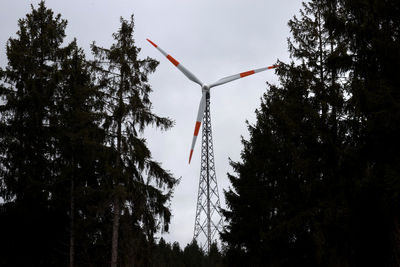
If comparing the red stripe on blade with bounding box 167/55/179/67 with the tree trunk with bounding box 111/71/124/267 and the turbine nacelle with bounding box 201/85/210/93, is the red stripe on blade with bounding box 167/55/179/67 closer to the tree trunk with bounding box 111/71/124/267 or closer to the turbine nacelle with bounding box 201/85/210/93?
the turbine nacelle with bounding box 201/85/210/93

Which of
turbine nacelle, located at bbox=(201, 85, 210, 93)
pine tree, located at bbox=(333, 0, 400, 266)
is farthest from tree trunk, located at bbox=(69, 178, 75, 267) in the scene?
turbine nacelle, located at bbox=(201, 85, 210, 93)

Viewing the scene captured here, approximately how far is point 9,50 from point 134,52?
6.21m

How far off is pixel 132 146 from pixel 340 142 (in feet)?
24.2

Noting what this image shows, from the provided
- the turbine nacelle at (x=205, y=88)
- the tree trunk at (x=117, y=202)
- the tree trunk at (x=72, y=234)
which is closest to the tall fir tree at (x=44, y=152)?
the tree trunk at (x=72, y=234)

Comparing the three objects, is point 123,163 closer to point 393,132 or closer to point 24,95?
point 24,95

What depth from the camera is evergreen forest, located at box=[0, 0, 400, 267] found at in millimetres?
11102

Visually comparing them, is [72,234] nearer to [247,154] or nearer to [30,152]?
[30,152]

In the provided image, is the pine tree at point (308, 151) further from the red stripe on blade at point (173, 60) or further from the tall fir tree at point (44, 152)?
the red stripe on blade at point (173, 60)

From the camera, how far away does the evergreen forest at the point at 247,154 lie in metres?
11.1

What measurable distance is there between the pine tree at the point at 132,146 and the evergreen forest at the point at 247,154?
5 centimetres

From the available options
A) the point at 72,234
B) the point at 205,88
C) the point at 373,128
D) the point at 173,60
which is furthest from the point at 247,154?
the point at 373,128

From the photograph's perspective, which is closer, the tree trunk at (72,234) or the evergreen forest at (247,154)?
the evergreen forest at (247,154)

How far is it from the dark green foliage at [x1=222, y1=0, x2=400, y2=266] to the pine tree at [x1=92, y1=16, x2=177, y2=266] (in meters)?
4.31

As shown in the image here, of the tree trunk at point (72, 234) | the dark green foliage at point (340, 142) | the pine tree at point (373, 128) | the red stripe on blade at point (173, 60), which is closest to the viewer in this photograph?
the pine tree at point (373, 128)
